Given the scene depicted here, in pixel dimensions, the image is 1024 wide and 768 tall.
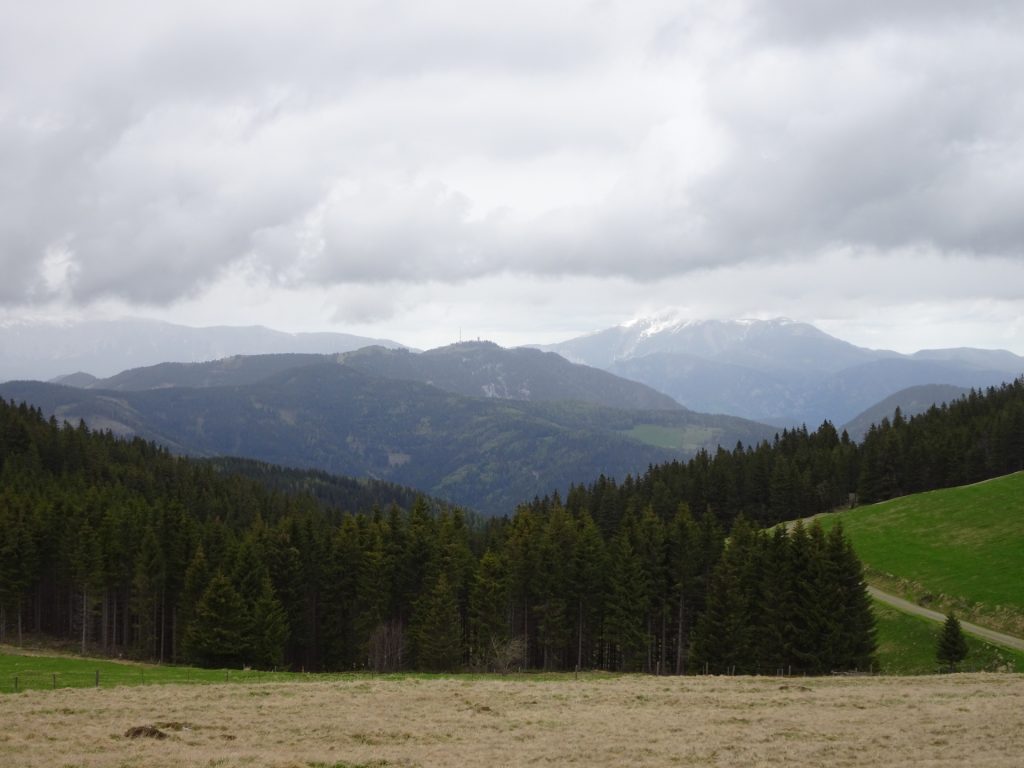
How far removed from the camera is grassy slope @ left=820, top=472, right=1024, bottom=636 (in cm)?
6862

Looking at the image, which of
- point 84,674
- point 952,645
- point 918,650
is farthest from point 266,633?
point 918,650

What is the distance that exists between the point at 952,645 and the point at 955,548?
28.9 metres

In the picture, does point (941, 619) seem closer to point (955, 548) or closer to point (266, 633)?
point (955, 548)

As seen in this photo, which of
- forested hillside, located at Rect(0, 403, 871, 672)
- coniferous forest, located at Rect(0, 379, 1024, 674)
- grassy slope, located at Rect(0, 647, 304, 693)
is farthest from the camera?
forested hillside, located at Rect(0, 403, 871, 672)

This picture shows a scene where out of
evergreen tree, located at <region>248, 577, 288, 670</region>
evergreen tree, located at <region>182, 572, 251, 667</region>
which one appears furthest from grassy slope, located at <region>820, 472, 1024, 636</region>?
evergreen tree, located at <region>182, 572, 251, 667</region>

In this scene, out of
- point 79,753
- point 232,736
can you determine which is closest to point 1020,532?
point 232,736

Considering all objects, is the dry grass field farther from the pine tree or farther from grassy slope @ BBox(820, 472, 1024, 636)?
grassy slope @ BBox(820, 472, 1024, 636)

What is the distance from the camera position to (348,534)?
8062 cm

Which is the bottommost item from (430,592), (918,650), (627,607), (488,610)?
(918,650)

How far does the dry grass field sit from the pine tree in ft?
36.9

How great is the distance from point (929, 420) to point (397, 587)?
377 feet

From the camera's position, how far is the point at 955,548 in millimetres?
80375

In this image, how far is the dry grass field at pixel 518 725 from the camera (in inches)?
1017

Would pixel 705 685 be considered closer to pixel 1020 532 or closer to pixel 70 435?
pixel 1020 532
